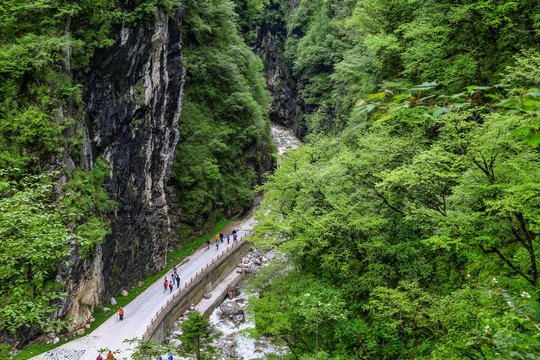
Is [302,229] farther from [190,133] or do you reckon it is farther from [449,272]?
[190,133]

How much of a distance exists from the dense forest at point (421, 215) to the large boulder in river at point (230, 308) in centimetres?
618

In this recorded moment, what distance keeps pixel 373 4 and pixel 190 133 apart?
18091 millimetres

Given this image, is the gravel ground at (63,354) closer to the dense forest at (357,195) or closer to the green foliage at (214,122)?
the dense forest at (357,195)

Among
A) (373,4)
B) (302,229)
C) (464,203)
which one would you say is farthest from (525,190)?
(373,4)

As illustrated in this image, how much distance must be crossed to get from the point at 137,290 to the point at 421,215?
18.6m

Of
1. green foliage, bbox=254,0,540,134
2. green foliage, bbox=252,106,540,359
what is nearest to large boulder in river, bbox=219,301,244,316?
green foliage, bbox=252,106,540,359

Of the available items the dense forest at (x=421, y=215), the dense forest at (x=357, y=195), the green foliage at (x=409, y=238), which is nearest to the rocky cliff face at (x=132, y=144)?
the dense forest at (x=357, y=195)

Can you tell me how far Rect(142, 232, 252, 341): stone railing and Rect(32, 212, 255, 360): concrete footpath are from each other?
1.11 ft

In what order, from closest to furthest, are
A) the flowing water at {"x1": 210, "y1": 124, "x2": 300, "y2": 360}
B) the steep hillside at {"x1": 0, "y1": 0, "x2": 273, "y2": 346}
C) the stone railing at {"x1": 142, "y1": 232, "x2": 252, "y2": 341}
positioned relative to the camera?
the steep hillside at {"x1": 0, "y1": 0, "x2": 273, "y2": 346} < the flowing water at {"x1": 210, "y1": 124, "x2": 300, "y2": 360} < the stone railing at {"x1": 142, "y1": 232, "x2": 252, "y2": 341}

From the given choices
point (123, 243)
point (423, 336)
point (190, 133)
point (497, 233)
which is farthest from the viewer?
point (190, 133)

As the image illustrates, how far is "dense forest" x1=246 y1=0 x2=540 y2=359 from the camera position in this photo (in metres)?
8.39

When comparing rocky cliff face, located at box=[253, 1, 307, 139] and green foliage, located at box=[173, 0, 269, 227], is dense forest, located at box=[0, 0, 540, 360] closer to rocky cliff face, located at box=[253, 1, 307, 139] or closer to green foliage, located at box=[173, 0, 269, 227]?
green foliage, located at box=[173, 0, 269, 227]

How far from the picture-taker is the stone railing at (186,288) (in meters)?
17.1

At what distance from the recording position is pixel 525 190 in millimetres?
7746
